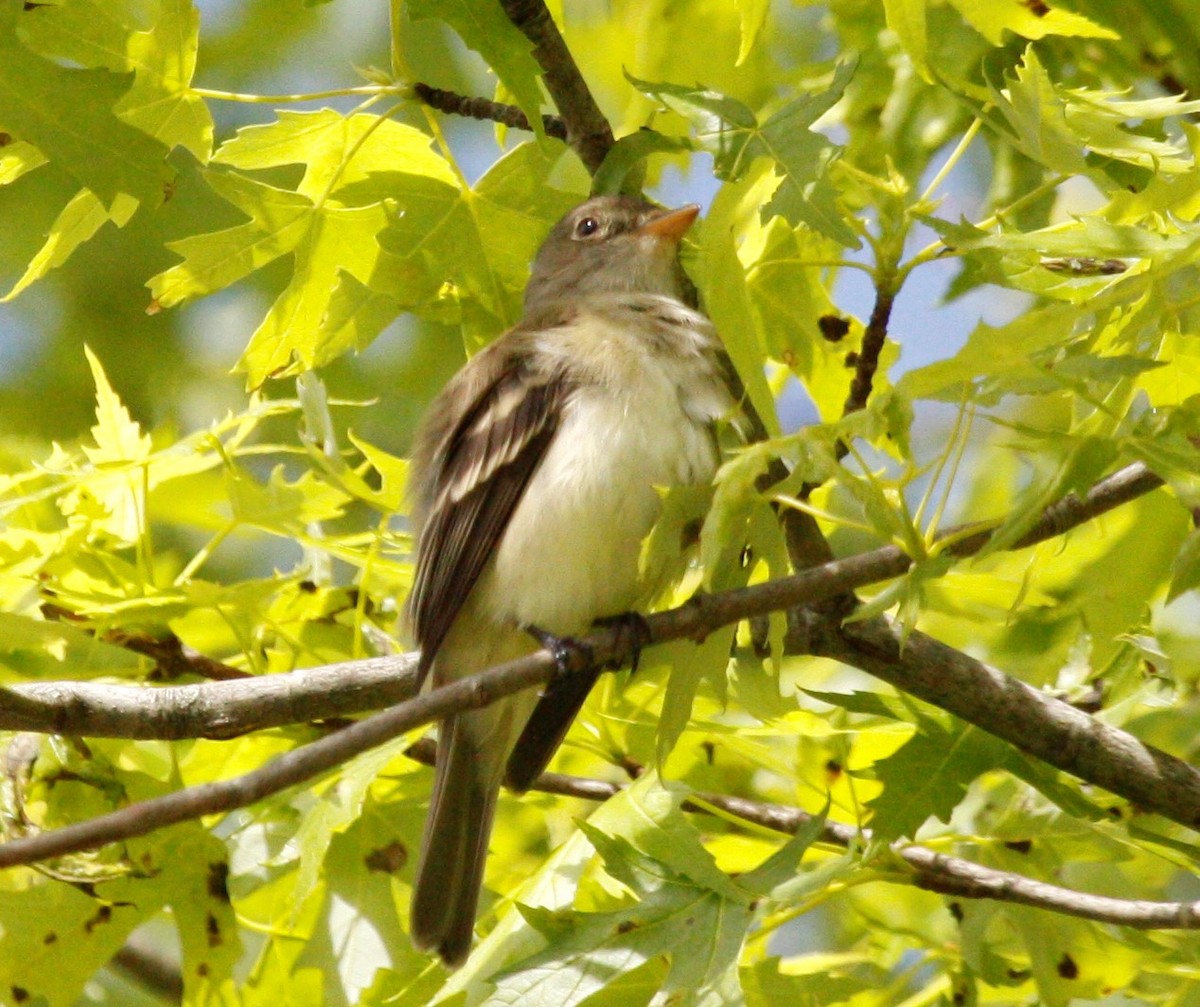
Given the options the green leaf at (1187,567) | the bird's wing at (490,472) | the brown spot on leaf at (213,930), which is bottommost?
the brown spot on leaf at (213,930)

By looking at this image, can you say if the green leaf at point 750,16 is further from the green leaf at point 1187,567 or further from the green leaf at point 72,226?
the green leaf at point 72,226

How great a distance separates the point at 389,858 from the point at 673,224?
2.07m

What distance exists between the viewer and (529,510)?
421 cm

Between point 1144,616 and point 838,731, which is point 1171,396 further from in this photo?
point 838,731

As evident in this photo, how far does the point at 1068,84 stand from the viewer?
443 cm

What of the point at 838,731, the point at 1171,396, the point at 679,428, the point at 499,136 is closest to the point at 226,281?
the point at 499,136

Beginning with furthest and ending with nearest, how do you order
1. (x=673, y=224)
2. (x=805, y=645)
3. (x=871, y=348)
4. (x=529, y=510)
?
(x=673, y=224)
(x=529, y=510)
(x=805, y=645)
(x=871, y=348)

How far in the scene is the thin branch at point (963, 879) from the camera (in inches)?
138

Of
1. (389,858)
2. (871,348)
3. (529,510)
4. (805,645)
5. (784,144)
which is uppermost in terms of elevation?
(784,144)

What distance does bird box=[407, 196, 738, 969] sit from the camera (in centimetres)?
407

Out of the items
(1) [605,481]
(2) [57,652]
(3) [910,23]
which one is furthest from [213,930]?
(3) [910,23]

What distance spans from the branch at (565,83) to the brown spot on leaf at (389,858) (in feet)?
6.19

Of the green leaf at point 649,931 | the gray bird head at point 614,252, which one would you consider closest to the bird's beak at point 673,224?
the gray bird head at point 614,252

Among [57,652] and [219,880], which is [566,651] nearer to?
[219,880]
